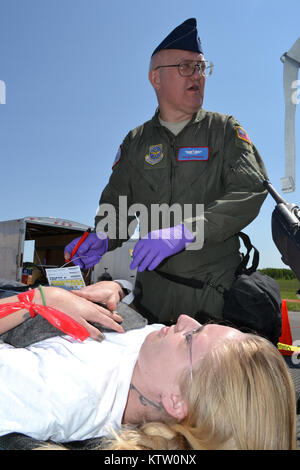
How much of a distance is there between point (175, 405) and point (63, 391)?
1.15 feet

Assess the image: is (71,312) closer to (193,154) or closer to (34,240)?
(193,154)

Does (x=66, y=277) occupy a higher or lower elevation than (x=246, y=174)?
lower

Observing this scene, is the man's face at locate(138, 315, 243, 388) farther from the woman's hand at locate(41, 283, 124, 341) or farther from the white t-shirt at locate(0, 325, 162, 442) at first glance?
the woman's hand at locate(41, 283, 124, 341)

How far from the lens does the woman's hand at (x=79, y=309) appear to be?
1410mm

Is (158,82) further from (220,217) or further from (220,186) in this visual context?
(220,217)

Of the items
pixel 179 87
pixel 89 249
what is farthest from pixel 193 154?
pixel 89 249

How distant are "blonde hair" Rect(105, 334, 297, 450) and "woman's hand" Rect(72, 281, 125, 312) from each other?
578 millimetres

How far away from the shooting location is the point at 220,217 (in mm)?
1476

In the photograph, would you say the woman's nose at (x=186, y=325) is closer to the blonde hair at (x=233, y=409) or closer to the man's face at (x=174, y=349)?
the man's face at (x=174, y=349)

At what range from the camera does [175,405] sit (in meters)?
1.13

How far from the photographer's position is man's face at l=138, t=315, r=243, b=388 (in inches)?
45.7

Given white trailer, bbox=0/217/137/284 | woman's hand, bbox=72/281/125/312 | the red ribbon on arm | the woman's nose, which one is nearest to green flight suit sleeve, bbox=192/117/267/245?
the woman's nose

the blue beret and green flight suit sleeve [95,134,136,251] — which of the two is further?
green flight suit sleeve [95,134,136,251]
